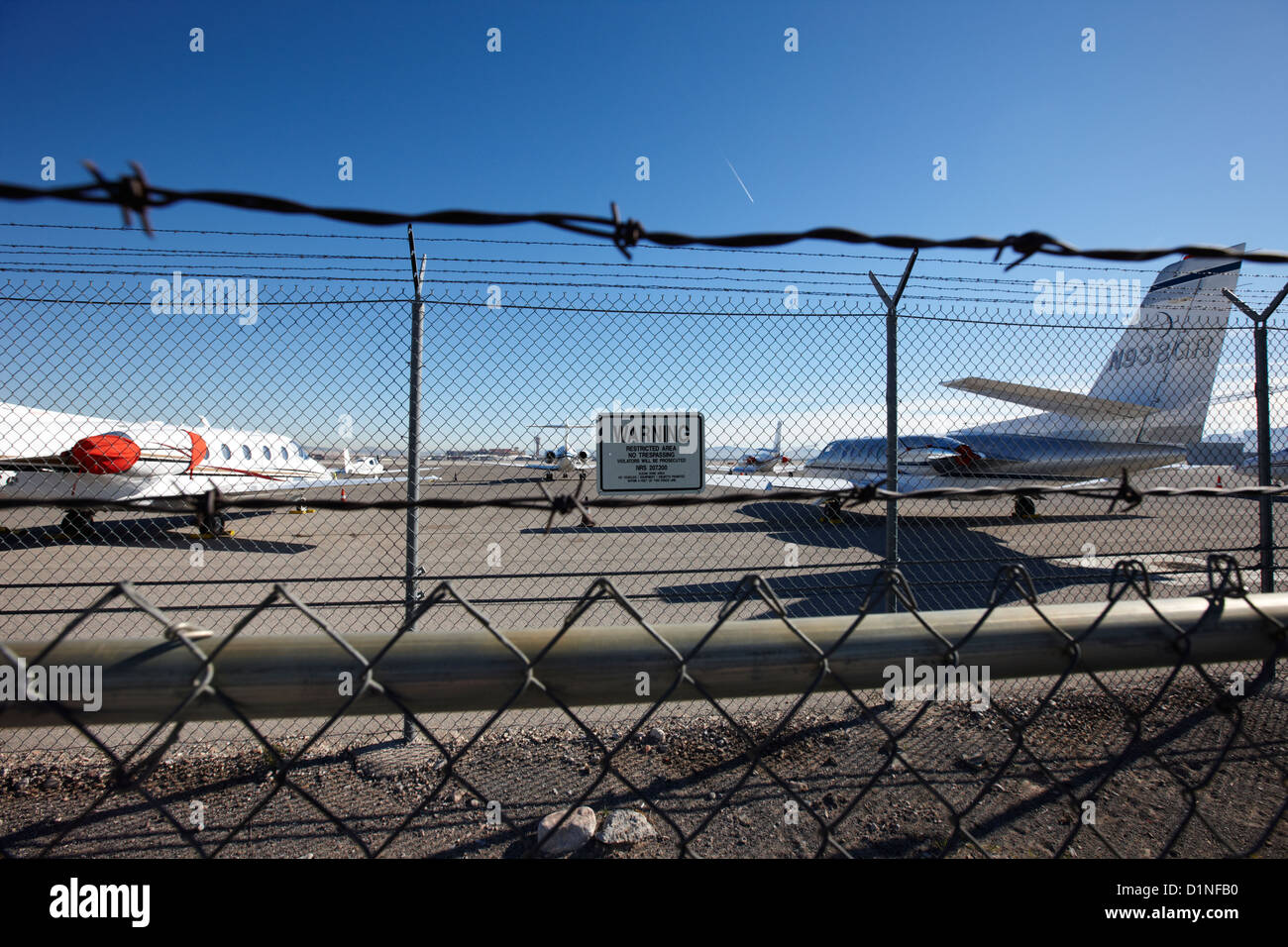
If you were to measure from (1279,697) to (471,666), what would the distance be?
18.6 feet

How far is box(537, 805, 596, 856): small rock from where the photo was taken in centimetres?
264

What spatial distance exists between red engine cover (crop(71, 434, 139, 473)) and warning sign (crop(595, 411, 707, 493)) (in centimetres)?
1465

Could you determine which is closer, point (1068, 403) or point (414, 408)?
point (414, 408)

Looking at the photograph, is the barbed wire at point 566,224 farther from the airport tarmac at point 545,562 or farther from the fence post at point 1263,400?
the fence post at point 1263,400

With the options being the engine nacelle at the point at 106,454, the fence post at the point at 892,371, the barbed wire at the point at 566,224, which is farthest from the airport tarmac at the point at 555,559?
the barbed wire at the point at 566,224

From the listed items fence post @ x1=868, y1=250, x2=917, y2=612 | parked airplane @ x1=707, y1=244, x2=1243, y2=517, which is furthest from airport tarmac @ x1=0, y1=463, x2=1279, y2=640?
parked airplane @ x1=707, y1=244, x2=1243, y2=517

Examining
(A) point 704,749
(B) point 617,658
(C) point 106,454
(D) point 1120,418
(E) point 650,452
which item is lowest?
(A) point 704,749

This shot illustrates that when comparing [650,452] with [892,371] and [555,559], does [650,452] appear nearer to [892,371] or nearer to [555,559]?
[892,371]

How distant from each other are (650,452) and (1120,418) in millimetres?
13505

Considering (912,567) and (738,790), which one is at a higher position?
(738,790)

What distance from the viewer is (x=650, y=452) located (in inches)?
129

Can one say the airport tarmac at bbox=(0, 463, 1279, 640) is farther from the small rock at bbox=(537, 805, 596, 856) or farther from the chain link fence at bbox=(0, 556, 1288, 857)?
the small rock at bbox=(537, 805, 596, 856)

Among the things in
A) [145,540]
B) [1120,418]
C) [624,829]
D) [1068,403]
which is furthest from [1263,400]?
[145,540]
